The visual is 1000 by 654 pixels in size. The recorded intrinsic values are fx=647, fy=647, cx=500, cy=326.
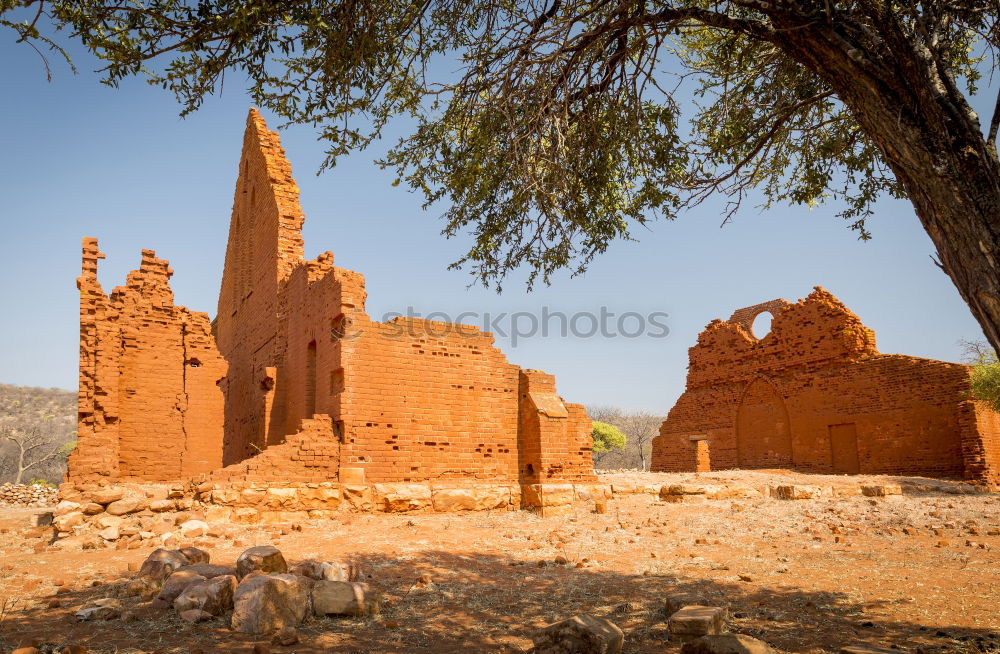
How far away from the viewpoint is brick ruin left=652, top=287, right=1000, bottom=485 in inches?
776

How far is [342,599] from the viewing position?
16.6ft

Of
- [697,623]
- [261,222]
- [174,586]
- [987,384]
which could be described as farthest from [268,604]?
[987,384]

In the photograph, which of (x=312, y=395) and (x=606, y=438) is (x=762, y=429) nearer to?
(x=312, y=395)

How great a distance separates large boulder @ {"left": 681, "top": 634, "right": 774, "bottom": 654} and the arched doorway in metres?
22.0

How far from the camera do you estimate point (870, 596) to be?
5766mm

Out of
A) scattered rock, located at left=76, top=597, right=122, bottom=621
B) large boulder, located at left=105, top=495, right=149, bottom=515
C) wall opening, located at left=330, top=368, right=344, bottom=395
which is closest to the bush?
wall opening, located at left=330, top=368, right=344, bottom=395

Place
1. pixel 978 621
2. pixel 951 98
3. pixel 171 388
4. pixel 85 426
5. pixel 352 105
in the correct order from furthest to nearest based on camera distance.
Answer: pixel 171 388
pixel 85 426
pixel 352 105
pixel 978 621
pixel 951 98

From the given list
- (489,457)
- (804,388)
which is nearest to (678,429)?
(804,388)

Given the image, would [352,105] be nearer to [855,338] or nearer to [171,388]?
[171,388]

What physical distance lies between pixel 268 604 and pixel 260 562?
4.02ft

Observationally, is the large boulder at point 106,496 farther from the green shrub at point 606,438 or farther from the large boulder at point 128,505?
the green shrub at point 606,438

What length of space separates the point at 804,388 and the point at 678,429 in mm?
5646

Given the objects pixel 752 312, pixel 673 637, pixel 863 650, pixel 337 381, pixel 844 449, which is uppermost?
pixel 752 312

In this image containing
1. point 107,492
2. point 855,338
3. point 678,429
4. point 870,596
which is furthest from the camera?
point 678,429
